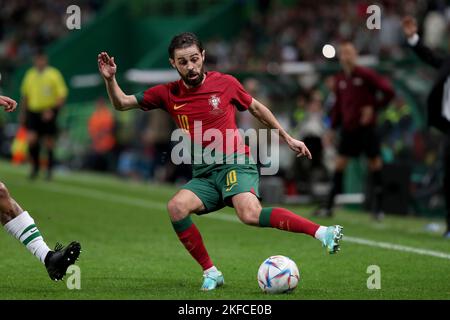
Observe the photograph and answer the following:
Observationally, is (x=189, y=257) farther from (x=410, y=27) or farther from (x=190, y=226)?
(x=410, y=27)

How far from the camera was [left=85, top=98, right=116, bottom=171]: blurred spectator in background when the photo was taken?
2373 cm

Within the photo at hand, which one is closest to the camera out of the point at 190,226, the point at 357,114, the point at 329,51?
the point at 190,226

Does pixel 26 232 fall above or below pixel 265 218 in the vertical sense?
below

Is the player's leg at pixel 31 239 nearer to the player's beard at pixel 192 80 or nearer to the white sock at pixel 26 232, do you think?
the white sock at pixel 26 232

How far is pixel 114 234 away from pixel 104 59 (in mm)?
4471

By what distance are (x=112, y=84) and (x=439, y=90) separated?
5.01 meters

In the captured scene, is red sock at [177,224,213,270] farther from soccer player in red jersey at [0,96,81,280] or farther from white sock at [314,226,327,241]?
white sock at [314,226,327,241]

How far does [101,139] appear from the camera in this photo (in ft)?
77.9

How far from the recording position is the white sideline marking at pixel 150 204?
10562mm

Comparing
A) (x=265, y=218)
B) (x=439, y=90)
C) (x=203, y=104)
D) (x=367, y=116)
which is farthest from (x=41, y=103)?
(x=265, y=218)

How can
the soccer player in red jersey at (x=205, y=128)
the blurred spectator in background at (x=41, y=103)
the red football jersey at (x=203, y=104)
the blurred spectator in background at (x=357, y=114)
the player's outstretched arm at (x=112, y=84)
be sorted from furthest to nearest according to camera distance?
the blurred spectator in background at (x=41, y=103) → the blurred spectator in background at (x=357, y=114) → the red football jersey at (x=203, y=104) → the player's outstretched arm at (x=112, y=84) → the soccer player in red jersey at (x=205, y=128)

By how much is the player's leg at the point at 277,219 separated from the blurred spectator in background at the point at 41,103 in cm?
1161

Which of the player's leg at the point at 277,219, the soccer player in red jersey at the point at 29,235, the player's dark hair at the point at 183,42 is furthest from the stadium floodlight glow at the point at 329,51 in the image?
the soccer player in red jersey at the point at 29,235
